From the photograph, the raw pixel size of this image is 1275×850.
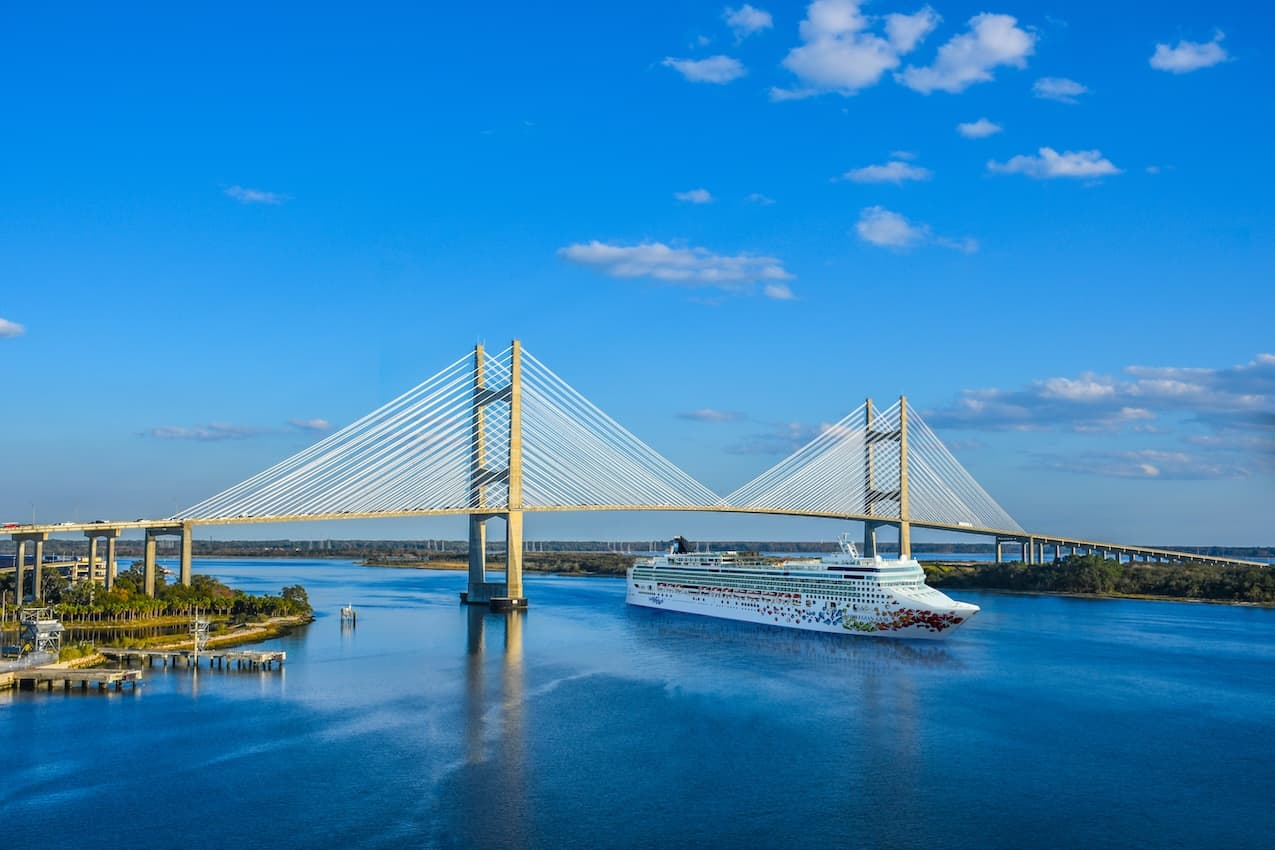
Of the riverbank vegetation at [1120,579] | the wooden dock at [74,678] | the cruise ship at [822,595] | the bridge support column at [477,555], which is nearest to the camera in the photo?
the wooden dock at [74,678]

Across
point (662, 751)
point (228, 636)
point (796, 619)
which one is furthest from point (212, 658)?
point (796, 619)

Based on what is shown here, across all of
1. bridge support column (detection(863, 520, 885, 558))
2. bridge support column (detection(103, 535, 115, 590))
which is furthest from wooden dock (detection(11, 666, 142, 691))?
bridge support column (detection(863, 520, 885, 558))

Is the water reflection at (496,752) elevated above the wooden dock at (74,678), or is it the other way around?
the wooden dock at (74,678)

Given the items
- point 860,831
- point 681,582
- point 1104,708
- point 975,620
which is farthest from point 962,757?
point 681,582

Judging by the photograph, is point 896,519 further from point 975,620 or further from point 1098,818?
point 1098,818

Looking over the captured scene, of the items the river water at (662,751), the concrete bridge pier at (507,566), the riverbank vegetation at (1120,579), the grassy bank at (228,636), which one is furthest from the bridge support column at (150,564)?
the riverbank vegetation at (1120,579)

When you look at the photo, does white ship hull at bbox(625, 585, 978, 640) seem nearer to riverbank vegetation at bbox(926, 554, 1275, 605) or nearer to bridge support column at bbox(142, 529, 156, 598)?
bridge support column at bbox(142, 529, 156, 598)

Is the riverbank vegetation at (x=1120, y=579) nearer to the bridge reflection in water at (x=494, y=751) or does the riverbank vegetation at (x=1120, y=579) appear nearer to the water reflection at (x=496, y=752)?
the bridge reflection in water at (x=494, y=751)
